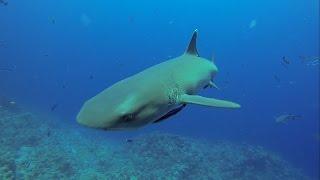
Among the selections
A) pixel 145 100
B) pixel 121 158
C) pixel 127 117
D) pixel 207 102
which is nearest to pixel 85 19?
pixel 121 158

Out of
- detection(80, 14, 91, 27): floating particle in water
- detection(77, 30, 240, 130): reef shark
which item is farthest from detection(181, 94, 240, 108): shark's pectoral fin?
detection(80, 14, 91, 27): floating particle in water

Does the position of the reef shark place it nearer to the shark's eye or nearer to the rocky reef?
the shark's eye

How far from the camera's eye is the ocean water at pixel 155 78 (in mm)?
16078

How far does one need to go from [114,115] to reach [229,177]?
46.7 ft

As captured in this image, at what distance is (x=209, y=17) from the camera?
14200cm

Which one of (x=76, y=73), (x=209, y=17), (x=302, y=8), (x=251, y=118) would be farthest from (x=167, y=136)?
(x=209, y=17)

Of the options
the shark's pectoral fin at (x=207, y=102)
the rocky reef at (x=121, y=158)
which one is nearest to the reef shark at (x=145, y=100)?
the shark's pectoral fin at (x=207, y=102)

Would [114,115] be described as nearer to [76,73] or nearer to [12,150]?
[12,150]

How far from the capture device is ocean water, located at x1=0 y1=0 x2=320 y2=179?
16.1m

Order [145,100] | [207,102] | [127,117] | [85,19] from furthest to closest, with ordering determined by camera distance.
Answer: [85,19] → [207,102] → [145,100] → [127,117]

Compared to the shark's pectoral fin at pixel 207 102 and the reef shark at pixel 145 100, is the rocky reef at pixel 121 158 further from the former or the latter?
the shark's pectoral fin at pixel 207 102

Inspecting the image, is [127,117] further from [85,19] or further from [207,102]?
[85,19]

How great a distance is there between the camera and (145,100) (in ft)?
12.0

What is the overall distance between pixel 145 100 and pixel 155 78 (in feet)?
1.76
